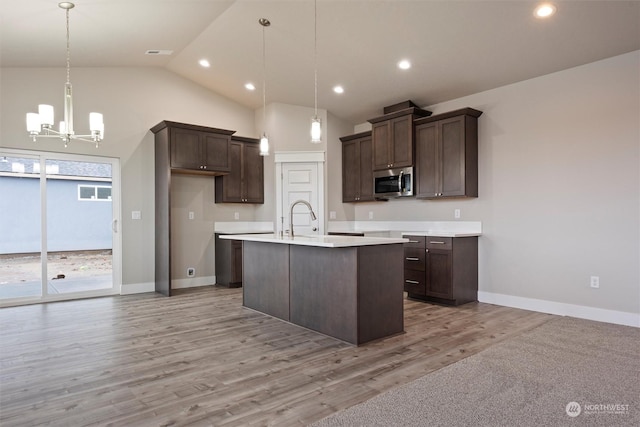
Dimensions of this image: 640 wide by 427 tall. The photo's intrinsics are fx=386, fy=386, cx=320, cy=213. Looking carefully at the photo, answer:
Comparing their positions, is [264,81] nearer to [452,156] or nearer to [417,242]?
[452,156]

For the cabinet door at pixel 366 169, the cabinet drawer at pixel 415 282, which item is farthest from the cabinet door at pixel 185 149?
the cabinet drawer at pixel 415 282

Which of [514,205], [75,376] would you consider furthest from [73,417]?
[514,205]

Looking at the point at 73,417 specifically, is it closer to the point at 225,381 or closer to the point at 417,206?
the point at 225,381

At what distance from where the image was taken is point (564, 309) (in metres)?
4.29

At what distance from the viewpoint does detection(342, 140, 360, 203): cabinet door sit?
21.7ft

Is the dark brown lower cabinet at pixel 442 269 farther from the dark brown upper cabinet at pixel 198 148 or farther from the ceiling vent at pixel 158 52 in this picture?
the ceiling vent at pixel 158 52

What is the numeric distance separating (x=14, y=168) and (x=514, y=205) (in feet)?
20.8

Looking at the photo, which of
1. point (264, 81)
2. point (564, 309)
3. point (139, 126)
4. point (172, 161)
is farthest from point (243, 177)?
point (564, 309)

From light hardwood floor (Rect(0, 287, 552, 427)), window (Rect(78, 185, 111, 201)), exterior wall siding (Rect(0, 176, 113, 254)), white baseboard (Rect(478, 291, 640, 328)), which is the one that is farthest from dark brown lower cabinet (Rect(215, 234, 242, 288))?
white baseboard (Rect(478, 291, 640, 328))

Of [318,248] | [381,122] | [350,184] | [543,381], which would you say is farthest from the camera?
[350,184]

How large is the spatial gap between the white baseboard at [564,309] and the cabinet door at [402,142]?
2.06m

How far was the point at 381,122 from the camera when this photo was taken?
5.77 metres

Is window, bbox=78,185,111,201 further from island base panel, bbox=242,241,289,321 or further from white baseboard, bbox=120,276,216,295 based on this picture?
island base panel, bbox=242,241,289,321

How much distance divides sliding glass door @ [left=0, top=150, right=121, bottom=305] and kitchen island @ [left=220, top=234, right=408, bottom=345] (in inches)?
119
